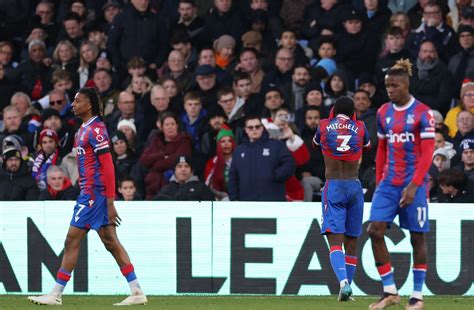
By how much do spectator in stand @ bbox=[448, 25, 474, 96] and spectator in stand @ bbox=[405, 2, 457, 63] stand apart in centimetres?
48

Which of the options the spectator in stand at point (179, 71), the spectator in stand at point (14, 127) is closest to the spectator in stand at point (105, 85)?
the spectator in stand at point (179, 71)

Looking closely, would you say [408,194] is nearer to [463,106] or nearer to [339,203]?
[339,203]

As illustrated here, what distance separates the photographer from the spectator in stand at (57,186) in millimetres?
19000

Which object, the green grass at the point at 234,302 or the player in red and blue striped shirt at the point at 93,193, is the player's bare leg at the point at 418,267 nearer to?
the green grass at the point at 234,302

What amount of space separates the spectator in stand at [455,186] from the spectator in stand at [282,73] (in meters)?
4.18

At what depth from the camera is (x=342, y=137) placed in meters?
14.7

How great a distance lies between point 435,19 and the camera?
20.8m

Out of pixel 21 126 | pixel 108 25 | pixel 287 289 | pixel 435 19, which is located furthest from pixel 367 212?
pixel 108 25

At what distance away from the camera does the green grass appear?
46.5 ft

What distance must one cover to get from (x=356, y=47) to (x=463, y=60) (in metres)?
1.89

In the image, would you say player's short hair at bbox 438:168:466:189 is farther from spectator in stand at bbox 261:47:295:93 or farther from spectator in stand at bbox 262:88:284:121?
spectator in stand at bbox 261:47:295:93

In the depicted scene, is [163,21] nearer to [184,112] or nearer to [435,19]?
[184,112]

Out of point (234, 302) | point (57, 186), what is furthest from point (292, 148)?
point (234, 302)

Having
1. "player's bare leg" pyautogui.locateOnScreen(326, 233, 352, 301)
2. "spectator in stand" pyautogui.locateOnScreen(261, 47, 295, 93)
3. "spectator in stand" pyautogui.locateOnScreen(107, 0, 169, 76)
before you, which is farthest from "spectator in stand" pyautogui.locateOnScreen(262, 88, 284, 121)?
"player's bare leg" pyautogui.locateOnScreen(326, 233, 352, 301)
